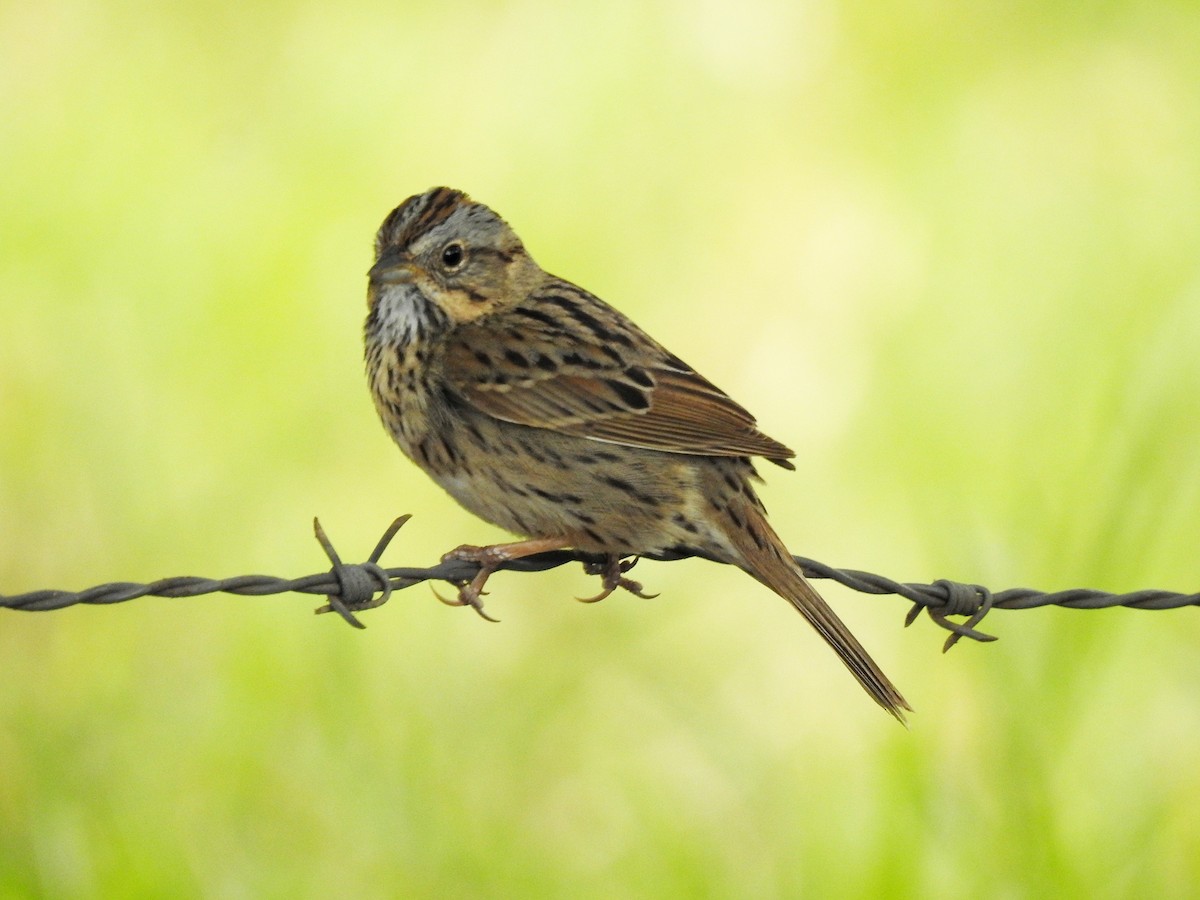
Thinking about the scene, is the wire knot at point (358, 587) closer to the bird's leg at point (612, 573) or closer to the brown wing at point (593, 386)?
the brown wing at point (593, 386)

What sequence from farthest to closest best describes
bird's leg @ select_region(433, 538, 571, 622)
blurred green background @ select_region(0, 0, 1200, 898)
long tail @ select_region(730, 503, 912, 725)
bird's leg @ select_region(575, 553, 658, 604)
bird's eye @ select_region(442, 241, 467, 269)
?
1. blurred green background @ select_region(0, 0, 1200, 898)
2. bird's eye @ select_region(442, 241, 467, 269)
3. bird's leg @ select_region(575, 553, 658, 604)
4. bird's leg @ select_region(433, 538, 571, 622)
5. long tail @ select_region(730, 503, 912, 725)

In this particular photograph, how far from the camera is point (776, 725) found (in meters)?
7.01

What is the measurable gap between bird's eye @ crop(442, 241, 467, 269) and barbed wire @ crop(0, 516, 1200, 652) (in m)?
1.02

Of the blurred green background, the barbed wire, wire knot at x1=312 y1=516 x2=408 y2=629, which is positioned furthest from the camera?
the blurred green background

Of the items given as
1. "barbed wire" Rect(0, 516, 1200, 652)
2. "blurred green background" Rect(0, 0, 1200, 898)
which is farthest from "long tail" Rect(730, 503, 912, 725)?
"blurred green background" Rect(0, 0, 1200, 898)

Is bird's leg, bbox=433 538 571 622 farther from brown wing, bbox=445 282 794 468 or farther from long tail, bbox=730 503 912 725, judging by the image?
long tail, bbox=730 503 912 725

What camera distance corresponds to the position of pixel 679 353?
28.0ft

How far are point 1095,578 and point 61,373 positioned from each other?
4666 mm

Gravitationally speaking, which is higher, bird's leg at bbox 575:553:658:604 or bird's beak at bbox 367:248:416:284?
bird's beak at bbox 367:248:416:284

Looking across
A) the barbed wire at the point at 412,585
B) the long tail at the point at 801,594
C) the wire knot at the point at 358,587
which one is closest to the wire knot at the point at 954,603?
the barbed wire at the point at 412,585

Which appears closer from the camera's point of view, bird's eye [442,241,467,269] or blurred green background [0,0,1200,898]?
bird's eye [442,241,467,269]

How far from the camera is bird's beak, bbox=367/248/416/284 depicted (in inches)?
203

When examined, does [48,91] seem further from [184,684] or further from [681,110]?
[184,684]

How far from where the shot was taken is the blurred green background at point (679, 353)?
5.55 m
